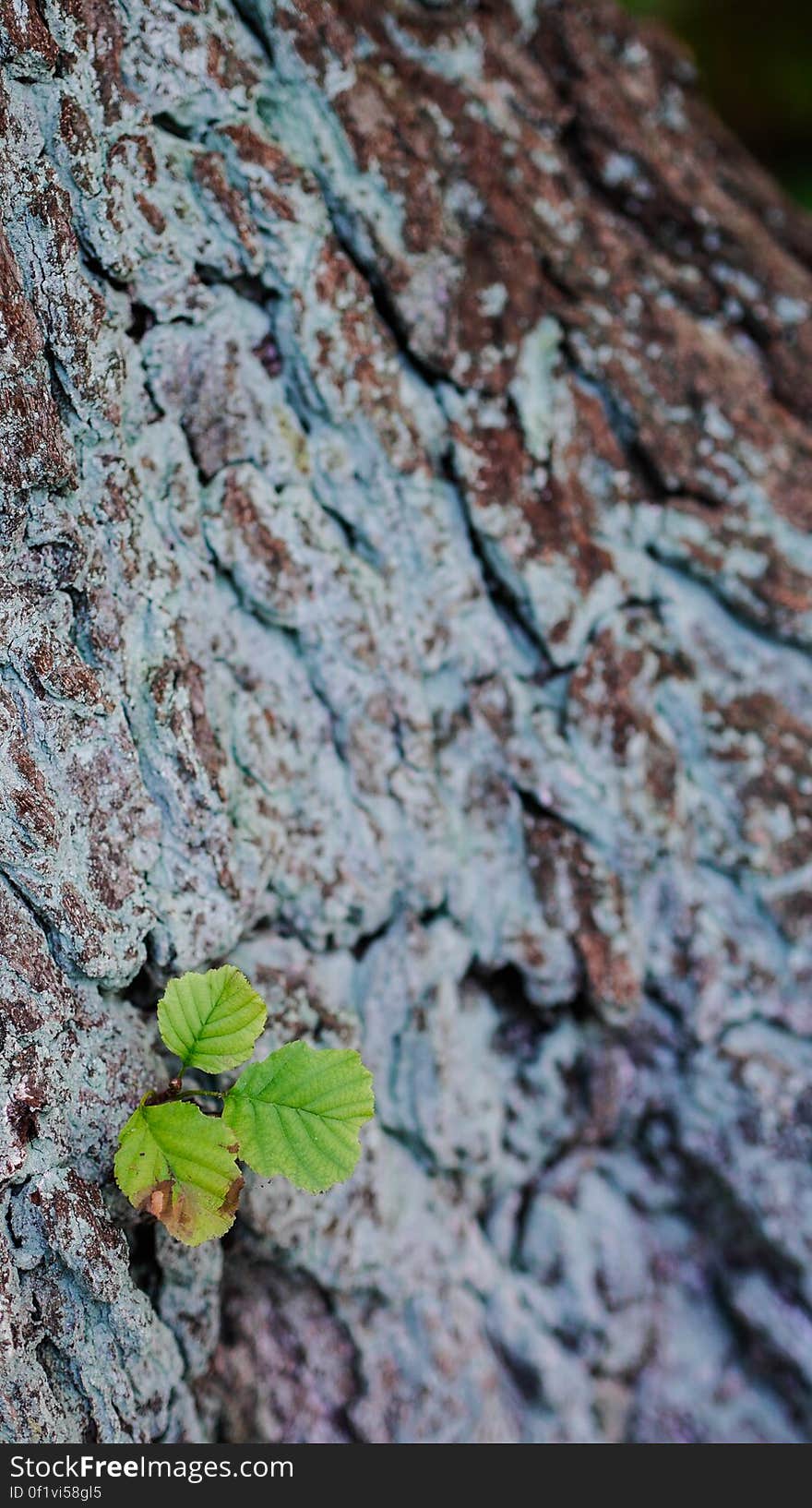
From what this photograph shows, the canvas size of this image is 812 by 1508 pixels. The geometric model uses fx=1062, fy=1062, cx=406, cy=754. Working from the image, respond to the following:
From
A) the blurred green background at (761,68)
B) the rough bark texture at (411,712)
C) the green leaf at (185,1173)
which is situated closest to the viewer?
the green leaf at (185,1173)

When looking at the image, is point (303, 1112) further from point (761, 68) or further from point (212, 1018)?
point (761, 68)

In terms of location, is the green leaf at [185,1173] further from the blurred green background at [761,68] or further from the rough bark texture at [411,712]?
the blurred green background at [761,68]

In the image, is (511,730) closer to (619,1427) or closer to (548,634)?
(548,634)

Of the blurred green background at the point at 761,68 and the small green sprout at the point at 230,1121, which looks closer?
the small green sprout at the point at 230,1121

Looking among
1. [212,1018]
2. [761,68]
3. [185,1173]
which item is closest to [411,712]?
[212,1018]

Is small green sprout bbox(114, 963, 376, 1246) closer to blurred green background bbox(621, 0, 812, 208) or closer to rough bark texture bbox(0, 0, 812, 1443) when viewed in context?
rough bark texture bbox(0, 0, 812, 1443)

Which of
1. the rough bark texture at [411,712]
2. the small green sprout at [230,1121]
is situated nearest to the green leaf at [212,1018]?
the small green sprout at [230,1121]
